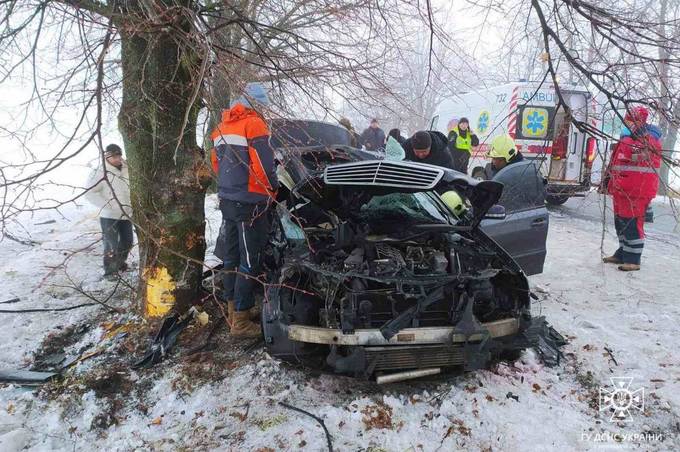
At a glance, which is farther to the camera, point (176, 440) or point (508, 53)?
point (508, 53)

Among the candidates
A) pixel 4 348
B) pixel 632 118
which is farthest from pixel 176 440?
pixel 632 118

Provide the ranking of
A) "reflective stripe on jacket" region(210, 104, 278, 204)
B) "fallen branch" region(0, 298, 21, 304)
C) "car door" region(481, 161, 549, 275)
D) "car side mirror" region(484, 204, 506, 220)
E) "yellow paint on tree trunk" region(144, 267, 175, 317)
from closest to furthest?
1. "reflective stripe on jacket" region(210, 104, 278, 204)
2. "car side mirror" region(484, 204, 506, 220)
3. "yellow paint on tree trunk" region(144, 267, 175, 317)
4. "car door" region(481, 161, 549, 275)
5. "fallen branch" region(0, 298, 21, 304)

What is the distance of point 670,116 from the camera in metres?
2.46

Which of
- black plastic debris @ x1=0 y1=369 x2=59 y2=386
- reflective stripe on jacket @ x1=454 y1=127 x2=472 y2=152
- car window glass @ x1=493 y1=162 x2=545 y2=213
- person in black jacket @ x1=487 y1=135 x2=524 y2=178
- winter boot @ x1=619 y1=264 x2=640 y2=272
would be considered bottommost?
black plastic debris @ x1=0 y1=369 x2=59 y2=386

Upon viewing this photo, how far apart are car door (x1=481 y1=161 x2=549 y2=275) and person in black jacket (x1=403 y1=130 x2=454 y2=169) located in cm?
147

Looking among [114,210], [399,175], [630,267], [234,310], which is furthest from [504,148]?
[114,210]

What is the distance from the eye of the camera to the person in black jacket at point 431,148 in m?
5.55

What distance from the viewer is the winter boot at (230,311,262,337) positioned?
3709 millimetres

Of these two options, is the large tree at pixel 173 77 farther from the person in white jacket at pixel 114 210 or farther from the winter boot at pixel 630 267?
the winter boot at pixel 630 267

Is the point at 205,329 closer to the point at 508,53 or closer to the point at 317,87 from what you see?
the point at 317,87

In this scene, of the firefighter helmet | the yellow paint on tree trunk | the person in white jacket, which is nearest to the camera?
the yellow paint on tree trunk

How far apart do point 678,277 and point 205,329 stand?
5.56m

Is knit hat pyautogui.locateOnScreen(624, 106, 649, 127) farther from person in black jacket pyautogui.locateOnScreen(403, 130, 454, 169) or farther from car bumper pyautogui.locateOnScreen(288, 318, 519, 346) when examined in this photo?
person in black jacket pyautogui.locateOnScreen(403, 130, 454, 169)

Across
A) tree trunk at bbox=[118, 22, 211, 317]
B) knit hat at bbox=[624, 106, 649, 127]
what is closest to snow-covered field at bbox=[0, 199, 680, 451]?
tree trunk at bbox=[118, 22, 211, 317]
